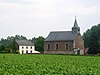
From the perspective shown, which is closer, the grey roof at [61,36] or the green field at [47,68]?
the green field at [47,68]

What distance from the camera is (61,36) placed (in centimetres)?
9600

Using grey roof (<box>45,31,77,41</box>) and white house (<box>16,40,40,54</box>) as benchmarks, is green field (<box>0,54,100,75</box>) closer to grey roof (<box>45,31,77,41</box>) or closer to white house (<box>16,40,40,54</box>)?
grey roof (<box>45,31,77,41</box>)

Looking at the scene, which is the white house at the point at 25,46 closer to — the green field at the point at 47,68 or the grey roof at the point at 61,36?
the grey roof at the point at 61,36

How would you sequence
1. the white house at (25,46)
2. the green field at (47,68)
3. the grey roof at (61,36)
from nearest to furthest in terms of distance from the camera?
the green field at (47,68) → the grey roof at (61,36) → the white house at (25,46)

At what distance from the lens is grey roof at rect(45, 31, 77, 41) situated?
94438mm

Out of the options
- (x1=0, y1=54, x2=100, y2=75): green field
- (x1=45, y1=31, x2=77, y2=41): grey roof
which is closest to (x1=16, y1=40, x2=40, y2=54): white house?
(x1=45, y1=31, x2=77, y2=41): grey roof

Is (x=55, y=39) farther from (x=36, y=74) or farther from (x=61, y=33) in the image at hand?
(x=36, y=74)

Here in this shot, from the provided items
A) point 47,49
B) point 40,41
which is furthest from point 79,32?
point 40,41

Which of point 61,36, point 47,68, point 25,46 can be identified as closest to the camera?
point 47,68

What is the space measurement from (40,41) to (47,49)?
1113 inches

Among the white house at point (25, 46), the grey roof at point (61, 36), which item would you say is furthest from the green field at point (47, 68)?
the white house at point (25, 46)

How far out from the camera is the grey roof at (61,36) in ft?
310

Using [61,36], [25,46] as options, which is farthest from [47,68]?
[25,46]

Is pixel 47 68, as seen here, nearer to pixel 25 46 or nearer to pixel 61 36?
pixel 61 36
